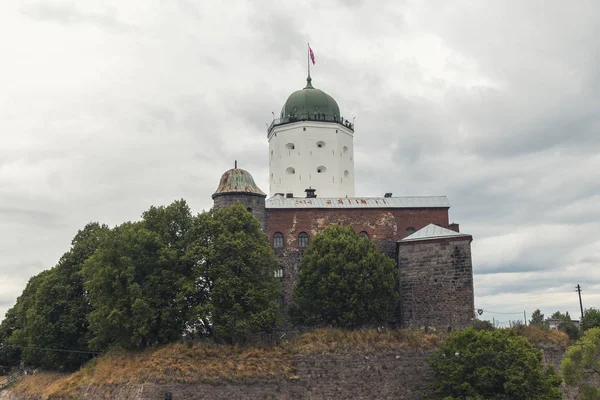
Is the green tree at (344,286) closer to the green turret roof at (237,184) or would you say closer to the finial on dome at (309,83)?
the green turret roof at (237,184)

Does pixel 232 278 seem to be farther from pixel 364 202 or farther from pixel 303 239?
pixel 364 202

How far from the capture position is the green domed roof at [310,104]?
5553cm

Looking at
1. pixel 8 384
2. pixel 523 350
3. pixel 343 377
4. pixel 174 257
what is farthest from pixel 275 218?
pixel 8 384

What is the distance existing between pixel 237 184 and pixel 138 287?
10668 millimetres

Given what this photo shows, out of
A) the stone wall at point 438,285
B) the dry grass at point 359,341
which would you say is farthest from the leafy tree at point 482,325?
the dry grass at point 359,341

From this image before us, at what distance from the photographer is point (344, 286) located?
37094 millimetres

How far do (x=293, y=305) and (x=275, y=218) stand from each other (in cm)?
693

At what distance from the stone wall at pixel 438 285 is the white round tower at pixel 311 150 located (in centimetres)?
1568

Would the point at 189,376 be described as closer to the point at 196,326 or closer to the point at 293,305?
the point at 196,326

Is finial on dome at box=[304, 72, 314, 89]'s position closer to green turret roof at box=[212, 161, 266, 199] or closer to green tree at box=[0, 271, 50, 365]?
green turret roof at box=[212, 161, 266, 199]

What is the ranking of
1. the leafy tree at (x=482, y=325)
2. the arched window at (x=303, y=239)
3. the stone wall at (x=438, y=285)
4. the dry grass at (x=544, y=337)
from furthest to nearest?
the arched window at (x=303, y=239), the stone wall at (x=438, y=285), the dry grass at (x=544, y=337), the leafy tree at (x=482, y=325)

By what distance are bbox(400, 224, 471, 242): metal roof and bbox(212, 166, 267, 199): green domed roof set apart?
10.0 metres

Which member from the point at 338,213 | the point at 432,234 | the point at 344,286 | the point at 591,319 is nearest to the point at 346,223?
the point at 338,213

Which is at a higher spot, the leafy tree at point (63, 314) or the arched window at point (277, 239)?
the arched window at point (277, 239)
